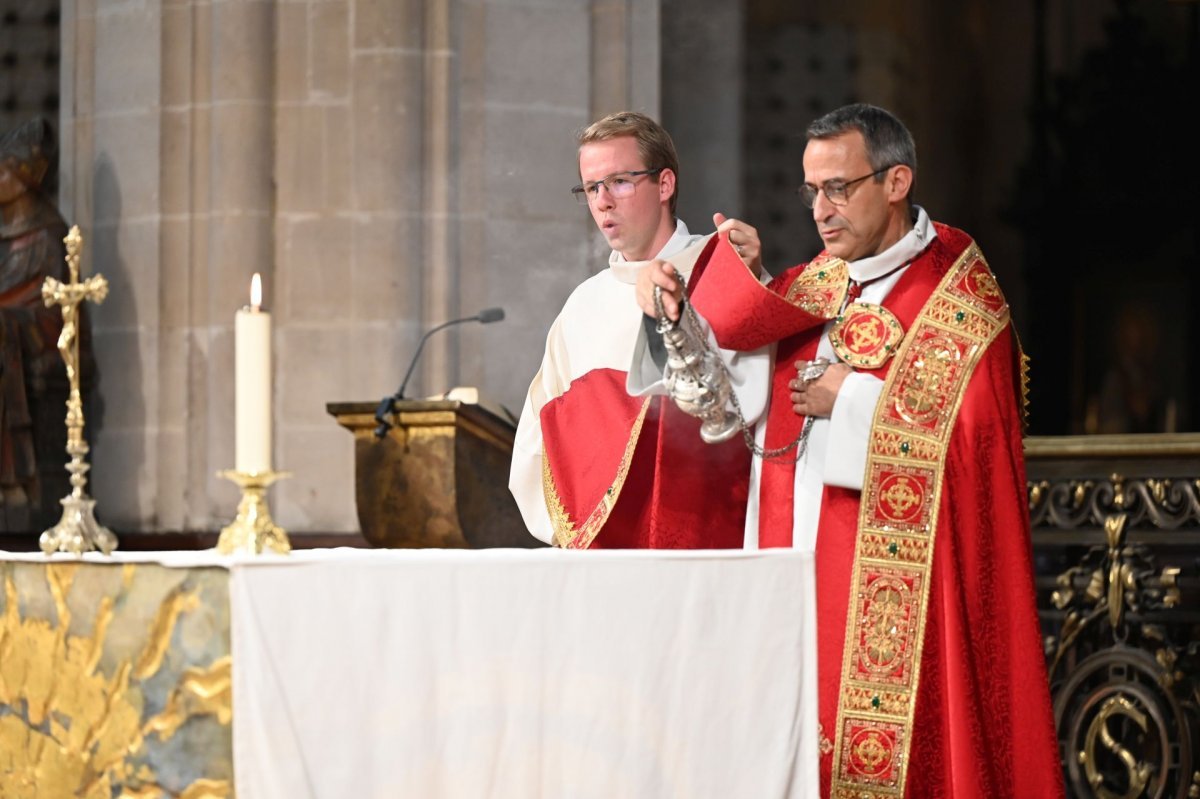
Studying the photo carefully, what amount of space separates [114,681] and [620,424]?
127cm

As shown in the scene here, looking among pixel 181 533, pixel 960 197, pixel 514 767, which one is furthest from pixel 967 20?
pixel 514 767

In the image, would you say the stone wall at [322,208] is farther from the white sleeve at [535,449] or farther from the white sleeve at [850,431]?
the white sleeve at [850,431]

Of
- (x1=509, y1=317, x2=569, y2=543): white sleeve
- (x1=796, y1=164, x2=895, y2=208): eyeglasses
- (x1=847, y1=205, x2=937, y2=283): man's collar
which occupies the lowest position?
(x1=509, y1=317, x2=569, y2=543): white sleeve

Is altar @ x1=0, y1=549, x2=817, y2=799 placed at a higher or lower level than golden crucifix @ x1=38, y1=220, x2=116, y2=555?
lower

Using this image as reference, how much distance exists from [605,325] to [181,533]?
14.8 feet

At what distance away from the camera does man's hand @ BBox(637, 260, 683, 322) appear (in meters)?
3.20

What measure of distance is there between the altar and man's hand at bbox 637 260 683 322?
61 cm

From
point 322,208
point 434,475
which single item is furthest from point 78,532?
point 322,208

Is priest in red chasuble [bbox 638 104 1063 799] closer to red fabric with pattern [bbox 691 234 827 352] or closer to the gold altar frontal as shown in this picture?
red fabric with pattern [bbox 691 234 827 352]

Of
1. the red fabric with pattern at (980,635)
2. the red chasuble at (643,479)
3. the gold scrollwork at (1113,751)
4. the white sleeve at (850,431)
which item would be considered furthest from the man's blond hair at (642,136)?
the gold scrollwork at (1113,751)

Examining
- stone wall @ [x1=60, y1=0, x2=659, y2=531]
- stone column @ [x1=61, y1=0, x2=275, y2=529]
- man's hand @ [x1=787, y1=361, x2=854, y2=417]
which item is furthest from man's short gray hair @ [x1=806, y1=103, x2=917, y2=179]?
stone column @ [x1=61, y1=0, x2=275, y2=529]

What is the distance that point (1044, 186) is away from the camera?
376 inches

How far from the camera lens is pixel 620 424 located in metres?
3.62

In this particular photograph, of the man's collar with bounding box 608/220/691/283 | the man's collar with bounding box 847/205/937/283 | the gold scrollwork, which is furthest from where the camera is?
the gold scrollwork
